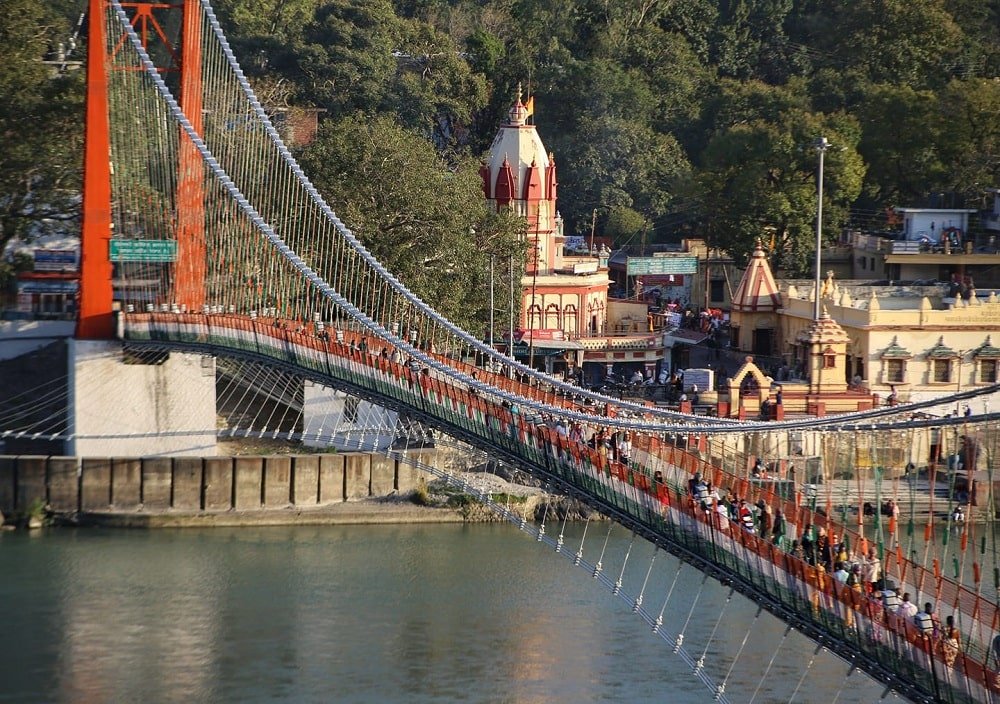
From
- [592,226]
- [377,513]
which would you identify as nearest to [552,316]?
[592,226]

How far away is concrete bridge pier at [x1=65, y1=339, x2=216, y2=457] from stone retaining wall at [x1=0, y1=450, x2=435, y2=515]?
57 centimetres

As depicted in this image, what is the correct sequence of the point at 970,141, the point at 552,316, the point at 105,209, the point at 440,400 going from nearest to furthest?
the point at 440,400 → the point at 105,209 → the point at 552,316 → the point at 970,141

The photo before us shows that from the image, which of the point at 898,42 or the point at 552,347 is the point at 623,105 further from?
the point at 552,347

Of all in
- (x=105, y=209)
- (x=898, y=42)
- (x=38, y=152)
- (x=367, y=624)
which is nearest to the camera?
(x=367, y=624)

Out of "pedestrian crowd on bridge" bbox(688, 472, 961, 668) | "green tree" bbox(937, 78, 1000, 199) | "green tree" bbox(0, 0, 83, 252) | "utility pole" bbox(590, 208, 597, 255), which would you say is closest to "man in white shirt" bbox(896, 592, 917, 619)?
"pedestrian crowd on bridge" bbox(688, 472, 961, 668)

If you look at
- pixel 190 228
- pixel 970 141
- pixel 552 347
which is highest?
pixel 970 141

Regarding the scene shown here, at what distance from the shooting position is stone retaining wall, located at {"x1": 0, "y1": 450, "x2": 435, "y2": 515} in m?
33.4

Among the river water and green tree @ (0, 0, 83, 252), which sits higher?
green tree @ (0, 0, 83, 252)

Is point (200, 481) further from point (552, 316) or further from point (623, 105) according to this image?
point (623, 105)

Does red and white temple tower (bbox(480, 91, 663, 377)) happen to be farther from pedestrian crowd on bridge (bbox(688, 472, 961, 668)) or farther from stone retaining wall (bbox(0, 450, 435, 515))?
pedestrian crowd on bridge (bbox(688, 472, 961, 668))

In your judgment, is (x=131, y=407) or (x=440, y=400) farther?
(x=131, y=407)

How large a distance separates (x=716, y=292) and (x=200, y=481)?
17.0 m

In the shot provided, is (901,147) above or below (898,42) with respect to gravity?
below

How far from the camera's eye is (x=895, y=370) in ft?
126
